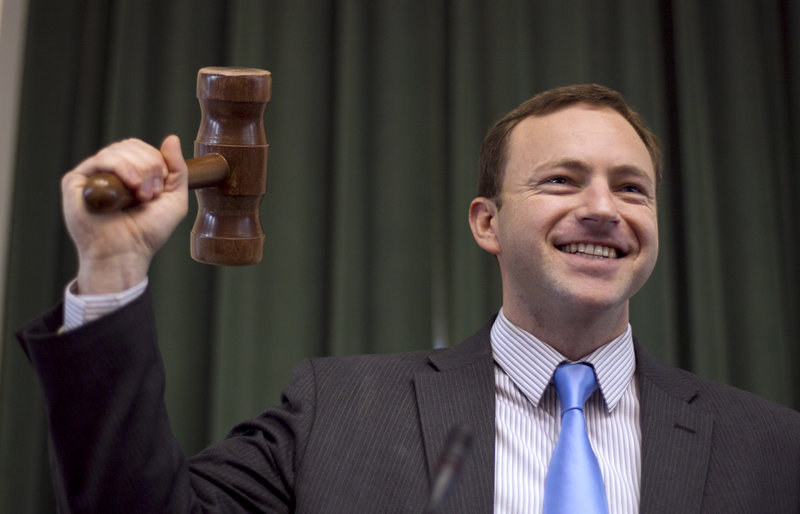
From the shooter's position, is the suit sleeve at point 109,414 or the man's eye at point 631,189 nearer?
the suit sleeve at point 109,414

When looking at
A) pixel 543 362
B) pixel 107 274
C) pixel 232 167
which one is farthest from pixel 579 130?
pixel 107 274

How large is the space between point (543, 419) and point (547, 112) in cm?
66

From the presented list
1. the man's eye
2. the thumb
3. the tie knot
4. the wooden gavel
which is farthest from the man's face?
the thumb

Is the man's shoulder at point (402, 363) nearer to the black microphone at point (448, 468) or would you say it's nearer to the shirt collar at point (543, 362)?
the shirt collar at point (543, 362)

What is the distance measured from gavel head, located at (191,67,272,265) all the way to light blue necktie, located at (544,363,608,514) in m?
0.63

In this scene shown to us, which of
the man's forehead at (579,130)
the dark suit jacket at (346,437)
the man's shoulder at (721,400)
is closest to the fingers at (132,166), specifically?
the dark suit jacket at (346,437)

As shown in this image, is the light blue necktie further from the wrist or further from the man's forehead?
the wrist

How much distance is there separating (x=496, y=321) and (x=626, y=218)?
0.35 m

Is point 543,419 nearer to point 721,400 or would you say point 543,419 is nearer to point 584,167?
point 721,400

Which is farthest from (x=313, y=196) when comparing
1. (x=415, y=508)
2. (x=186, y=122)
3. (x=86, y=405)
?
(x=86, y=405)

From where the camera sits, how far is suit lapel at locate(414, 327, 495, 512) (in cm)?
138

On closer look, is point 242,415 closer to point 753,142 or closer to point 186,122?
point 186,122

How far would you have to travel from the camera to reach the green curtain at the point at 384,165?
2.46m

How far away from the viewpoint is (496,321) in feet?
5.74
